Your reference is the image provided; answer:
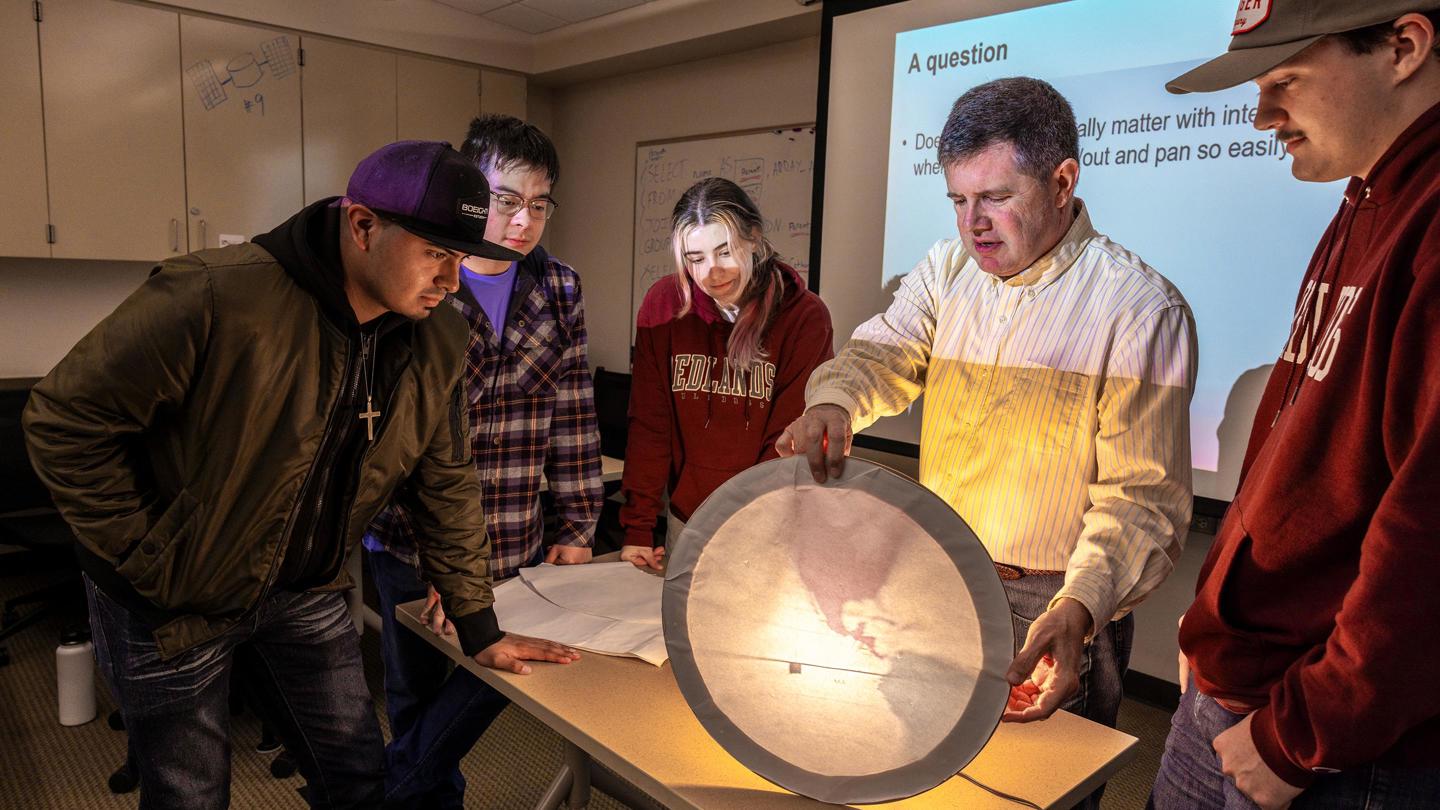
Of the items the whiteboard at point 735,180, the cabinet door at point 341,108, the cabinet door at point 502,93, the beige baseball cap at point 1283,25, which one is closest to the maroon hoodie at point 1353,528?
the beige baseball cap at point 1283,25

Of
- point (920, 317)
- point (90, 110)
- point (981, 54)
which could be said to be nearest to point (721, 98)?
point (981, 54)

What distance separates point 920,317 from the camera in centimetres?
143

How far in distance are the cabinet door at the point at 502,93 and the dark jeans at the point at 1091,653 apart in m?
4.26

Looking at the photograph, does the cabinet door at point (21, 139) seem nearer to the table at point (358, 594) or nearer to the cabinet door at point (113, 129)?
the cabinet door at point (113, 129)

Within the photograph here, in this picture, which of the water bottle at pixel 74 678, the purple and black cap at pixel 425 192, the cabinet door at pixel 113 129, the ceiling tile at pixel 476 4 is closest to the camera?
the purple and black cap at pixel 425 192

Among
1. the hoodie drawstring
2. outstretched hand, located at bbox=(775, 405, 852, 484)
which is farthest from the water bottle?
the hoodie drawstring

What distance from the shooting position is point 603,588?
1.57m

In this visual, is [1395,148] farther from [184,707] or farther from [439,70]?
[439,70]

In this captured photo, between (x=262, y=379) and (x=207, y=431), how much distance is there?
0.11 meters

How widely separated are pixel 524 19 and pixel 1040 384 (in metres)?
4.20

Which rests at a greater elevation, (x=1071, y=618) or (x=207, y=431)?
(x=207, y=431)

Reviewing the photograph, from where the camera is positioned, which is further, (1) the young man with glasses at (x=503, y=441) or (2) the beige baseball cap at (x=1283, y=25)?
(1) the young man with glasses at (x=503, y=441)

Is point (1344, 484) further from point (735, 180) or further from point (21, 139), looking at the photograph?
point (21, 139)

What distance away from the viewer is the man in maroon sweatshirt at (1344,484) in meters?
0.72
